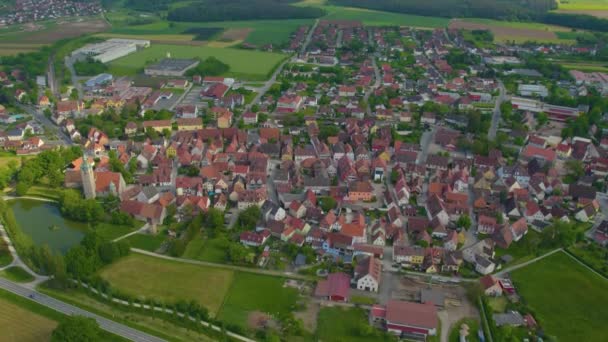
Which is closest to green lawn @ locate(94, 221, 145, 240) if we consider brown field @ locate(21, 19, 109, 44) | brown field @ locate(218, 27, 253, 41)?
brown field @ locate(218, 27, 253, 41)

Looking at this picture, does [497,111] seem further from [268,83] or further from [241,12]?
[241,12]

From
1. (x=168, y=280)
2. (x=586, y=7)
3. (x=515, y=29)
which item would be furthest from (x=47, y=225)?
(x=586, y=7)

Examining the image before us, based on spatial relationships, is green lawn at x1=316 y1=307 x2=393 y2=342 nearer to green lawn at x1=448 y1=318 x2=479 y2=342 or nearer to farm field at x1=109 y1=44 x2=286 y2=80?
green lawn at x1=448 y1=318 x2=479 y2=342

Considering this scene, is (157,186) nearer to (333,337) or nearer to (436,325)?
(333,337)

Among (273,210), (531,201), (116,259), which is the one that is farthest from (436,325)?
(116,259)

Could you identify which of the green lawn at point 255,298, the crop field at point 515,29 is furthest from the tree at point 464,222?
the crop field at point 515,29

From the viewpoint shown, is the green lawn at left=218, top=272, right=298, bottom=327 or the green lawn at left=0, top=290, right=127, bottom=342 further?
the green lawn at left=218, top=272, right=298, bottom=327
